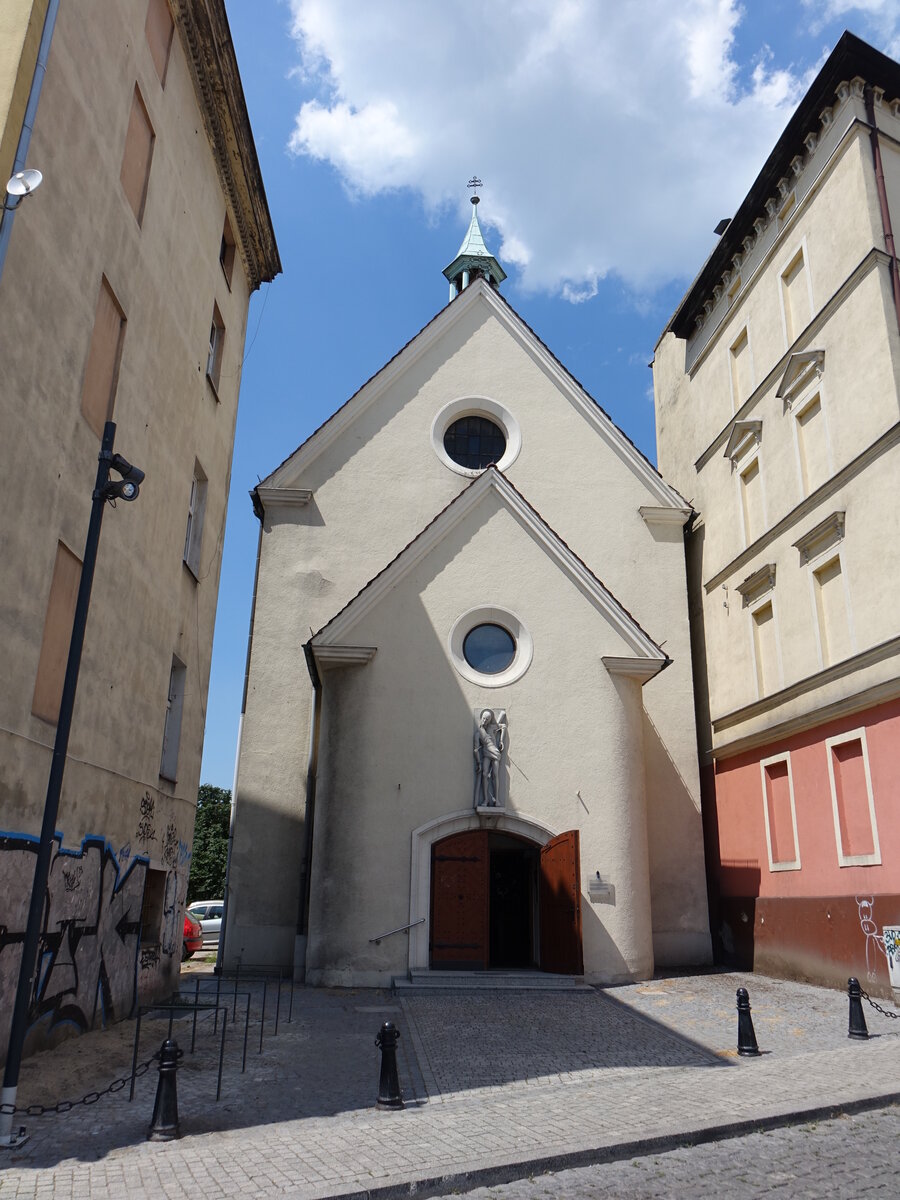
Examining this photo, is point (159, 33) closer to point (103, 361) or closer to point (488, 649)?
point (103, 361)

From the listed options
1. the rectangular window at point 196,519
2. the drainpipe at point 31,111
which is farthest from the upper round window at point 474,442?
the drainpipe at point 31,111

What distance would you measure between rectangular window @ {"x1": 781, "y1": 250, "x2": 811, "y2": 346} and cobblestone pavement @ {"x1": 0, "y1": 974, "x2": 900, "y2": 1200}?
1289 cm

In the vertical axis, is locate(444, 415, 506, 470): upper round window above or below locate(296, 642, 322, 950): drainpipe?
above

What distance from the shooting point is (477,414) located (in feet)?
78.0

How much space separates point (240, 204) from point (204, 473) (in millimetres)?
6216

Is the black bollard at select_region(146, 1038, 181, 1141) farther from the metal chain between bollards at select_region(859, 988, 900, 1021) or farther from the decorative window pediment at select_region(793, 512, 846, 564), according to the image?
the decorative window pediment at select_region(793, 512, 846, 564)

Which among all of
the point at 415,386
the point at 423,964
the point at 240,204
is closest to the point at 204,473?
the point at 240,204

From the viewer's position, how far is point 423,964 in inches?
642

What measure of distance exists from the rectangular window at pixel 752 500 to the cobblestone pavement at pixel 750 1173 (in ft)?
47.6

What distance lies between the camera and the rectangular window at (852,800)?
15062 millimetres

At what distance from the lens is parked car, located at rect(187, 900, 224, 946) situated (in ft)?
104

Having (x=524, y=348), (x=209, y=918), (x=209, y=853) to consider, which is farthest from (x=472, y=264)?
(x=209, y=853)

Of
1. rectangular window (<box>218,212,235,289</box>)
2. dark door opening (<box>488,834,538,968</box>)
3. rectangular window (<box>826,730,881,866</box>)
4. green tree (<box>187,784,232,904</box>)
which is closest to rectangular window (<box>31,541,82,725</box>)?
rectangular window (<box>218,212,235,289</box>)

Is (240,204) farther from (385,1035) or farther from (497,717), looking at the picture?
(385,1035)
